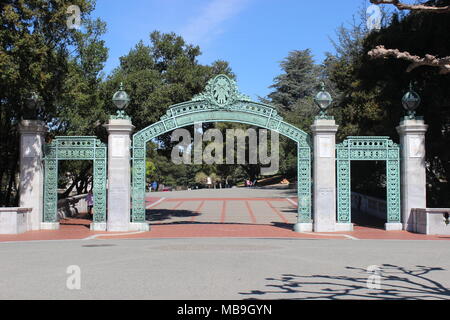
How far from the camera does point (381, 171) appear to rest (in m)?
27.4

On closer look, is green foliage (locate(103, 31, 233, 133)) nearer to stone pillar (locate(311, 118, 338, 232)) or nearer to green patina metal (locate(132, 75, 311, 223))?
green patina metal (locate(132, 75, 311, 223))

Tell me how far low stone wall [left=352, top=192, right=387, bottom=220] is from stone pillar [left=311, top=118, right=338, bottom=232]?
19.2 feet

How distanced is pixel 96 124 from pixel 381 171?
552 inches

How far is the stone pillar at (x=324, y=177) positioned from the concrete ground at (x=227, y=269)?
282cm

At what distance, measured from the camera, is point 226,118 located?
18422 millimetres

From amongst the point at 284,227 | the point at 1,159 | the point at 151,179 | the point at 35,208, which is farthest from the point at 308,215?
the point at 151,179

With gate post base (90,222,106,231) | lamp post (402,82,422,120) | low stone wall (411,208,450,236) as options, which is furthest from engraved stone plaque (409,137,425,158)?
gate post base (90,222,106,231)

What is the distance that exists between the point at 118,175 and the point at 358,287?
11296 millimetres

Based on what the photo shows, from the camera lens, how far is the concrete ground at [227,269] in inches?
305

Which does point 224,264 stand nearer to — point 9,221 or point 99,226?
point 99,226

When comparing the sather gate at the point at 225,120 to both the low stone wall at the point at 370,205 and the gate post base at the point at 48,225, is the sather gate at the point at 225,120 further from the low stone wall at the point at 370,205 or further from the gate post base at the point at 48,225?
the low stone wall at the point at 370,205

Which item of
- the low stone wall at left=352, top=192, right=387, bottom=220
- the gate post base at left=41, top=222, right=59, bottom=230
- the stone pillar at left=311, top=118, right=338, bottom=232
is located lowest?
the gate post base at left=41, top=222, right=59, bottom=230

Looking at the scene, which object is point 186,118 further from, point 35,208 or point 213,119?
point 35,208

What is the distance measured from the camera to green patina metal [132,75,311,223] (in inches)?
722
